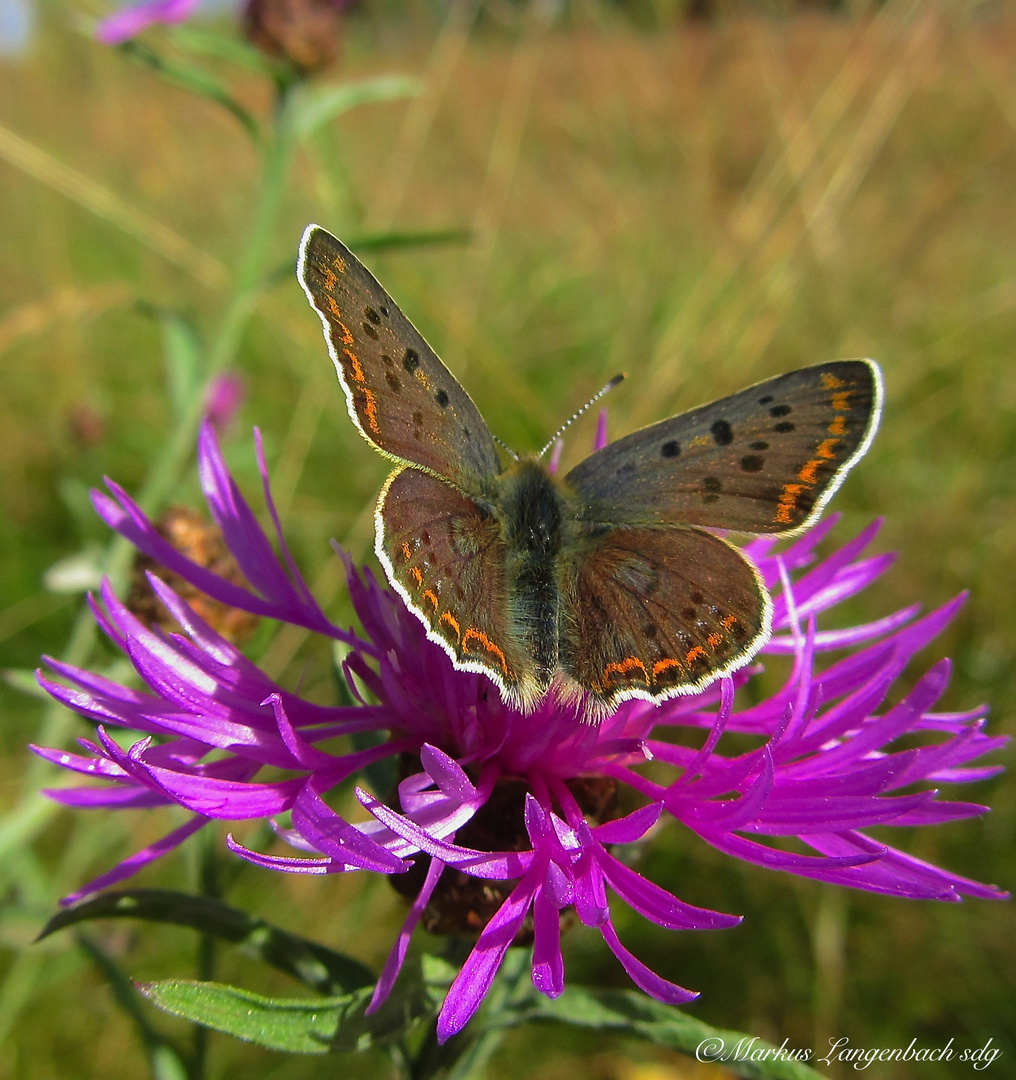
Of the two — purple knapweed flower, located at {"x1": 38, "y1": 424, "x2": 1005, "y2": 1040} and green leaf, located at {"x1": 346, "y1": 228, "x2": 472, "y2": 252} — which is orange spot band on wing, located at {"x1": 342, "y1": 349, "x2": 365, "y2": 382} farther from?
green leaf, located at {"x1": 346, "y1": 228, "x2": 472, "y2": 252}

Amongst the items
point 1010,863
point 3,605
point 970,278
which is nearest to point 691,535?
point 1010,863

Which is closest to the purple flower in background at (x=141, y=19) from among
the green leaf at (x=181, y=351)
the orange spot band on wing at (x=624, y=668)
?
the green leaf at (x=181, y=351)

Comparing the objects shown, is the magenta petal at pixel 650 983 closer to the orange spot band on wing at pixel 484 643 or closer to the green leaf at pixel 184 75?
the orange spot band on wing at pixel 484 643

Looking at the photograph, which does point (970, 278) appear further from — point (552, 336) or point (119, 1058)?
point (119, 1058)

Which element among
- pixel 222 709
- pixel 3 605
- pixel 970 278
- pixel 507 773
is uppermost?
pixel 970 278

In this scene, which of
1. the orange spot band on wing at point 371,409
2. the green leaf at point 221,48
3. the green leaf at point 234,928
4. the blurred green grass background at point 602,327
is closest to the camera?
the green leaf at point 234,928

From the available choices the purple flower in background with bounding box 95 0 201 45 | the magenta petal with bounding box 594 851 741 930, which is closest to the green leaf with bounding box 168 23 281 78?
the purple flower in background with bounding box 95 0 201 45
